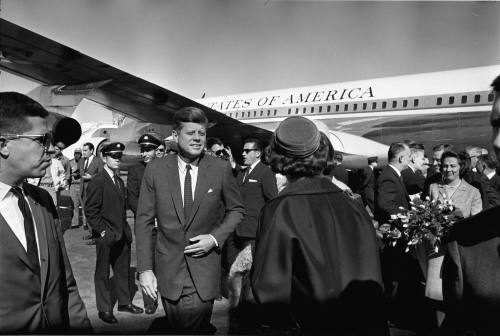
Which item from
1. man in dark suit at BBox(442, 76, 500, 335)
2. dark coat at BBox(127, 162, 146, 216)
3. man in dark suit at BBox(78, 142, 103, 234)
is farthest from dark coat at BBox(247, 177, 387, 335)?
man in dark suit at BBox(78, 142, 103, 234)

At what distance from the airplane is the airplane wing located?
0.03 metres

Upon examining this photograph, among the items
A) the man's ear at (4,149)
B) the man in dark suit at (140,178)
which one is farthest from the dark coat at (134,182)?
the man's ear at (4,149)

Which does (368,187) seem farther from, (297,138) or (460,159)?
(297,138)

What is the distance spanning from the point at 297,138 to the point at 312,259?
1.69 feet

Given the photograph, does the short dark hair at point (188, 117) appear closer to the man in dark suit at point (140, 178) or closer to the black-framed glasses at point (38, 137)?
the black-framed glasses at point (38, 137)

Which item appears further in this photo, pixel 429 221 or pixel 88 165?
pixel 88 165

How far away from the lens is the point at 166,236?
112 inches

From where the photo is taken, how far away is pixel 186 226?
112 inches

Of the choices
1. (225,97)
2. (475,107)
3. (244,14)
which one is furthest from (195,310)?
(225,97)

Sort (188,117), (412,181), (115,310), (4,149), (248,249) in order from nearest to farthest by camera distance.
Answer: (4,149) → (248,249) → (188,117) → (115,310) → (412,181)

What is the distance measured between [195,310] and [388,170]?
2877 millimetres

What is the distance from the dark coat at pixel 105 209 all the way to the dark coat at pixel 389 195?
2.85m

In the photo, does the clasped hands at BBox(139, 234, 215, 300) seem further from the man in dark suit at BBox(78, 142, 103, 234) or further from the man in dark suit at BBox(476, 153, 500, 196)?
the man in dark suit at BBox(78, 142, 103, 234)

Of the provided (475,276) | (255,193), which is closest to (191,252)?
(475,276)
